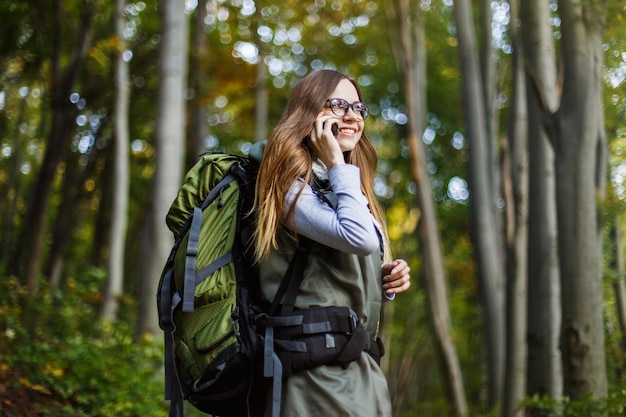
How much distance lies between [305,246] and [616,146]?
16.5ft

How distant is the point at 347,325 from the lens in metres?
2.84

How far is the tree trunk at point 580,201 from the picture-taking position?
5875mm

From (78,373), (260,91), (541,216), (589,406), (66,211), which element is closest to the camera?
(589,406)

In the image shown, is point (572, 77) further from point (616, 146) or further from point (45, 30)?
point (45, 30)

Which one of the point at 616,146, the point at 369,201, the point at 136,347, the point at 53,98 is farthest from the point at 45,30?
the point at 369,201

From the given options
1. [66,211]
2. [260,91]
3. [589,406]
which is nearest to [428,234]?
[260,91]

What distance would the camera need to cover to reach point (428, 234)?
45.6ft

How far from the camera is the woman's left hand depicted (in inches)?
122

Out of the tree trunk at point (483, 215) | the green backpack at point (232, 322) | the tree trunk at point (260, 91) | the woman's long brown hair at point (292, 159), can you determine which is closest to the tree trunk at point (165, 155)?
the tree trunk at point (483, 215)

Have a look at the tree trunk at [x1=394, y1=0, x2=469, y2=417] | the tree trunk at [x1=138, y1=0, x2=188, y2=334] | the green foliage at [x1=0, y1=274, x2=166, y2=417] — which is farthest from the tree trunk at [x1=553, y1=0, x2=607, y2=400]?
the tree trunk at [x1=394, y1=0, x2=469, y2=417]

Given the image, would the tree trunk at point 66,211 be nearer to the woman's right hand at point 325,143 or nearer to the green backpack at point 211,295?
the green backpack at point 211,295

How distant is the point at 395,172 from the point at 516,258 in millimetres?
14275

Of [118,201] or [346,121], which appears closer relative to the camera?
[346,121]

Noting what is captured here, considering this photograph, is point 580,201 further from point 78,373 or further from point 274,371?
point 78,373
